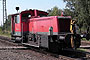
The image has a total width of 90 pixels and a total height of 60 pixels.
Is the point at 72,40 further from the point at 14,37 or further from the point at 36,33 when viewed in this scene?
the point at 14,37

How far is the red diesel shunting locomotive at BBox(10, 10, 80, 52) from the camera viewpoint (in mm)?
10954

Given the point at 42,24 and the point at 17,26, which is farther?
the point at 17,26

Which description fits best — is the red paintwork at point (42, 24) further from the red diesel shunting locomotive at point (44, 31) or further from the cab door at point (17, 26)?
the cab door at point (17, 26)

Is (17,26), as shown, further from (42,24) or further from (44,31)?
(44,31)

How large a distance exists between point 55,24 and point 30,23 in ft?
12.2

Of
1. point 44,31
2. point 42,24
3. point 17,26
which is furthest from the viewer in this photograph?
point 17,26

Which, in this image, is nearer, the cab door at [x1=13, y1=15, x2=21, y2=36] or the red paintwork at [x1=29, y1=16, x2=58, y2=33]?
the red paintwork at [x1=29, y1=16, x2=58, y2=33]

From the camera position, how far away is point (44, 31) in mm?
12914

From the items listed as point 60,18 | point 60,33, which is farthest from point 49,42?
point 60,18

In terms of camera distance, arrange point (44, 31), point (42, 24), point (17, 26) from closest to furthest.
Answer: point (44, 31), point (42, 24), point (17, 26)

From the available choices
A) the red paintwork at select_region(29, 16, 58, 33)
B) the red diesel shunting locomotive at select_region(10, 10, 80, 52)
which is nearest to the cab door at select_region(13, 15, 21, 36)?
the red diesel shunting locomotive at select_region(10, 10, 80, 52)

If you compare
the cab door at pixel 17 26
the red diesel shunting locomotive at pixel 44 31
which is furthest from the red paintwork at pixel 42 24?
the cab door at pixel 17 26

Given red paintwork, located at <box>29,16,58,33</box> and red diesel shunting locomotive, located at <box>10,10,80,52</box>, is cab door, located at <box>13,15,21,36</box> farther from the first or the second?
red paintwork, located at <box>29,16,58,33</box>

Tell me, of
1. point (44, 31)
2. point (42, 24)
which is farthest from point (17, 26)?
point (44, 31)
